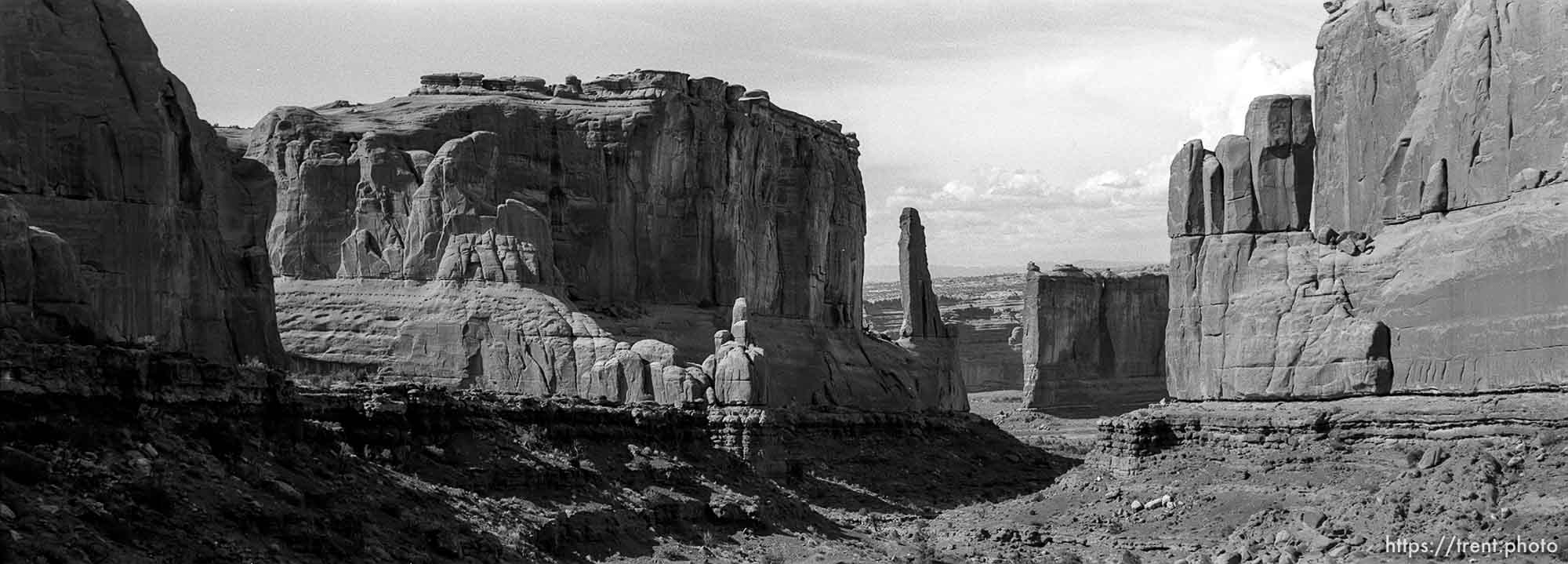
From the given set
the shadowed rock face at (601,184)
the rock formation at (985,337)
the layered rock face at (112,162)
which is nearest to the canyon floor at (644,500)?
the layered rock face at (112,162)

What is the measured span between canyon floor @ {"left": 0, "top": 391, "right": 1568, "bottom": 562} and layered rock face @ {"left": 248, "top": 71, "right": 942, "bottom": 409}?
619cm

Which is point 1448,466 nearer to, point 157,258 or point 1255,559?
point 1255,559

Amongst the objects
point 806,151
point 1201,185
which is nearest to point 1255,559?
point 1201,185

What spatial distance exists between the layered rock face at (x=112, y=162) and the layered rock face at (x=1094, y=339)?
72.6m

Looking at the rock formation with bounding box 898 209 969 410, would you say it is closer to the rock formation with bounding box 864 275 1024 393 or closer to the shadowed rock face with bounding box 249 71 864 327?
the shadowed rock face with bounding box 249 71 864 327

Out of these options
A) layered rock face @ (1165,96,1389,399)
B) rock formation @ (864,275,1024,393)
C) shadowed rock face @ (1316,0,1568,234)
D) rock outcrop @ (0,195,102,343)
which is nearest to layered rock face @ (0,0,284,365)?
rock outcrop @ (0,195,102,343)

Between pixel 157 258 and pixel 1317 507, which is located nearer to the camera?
pixel 157 258

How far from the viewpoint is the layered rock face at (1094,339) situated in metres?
112

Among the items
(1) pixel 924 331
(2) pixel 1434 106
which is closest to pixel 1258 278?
(2) pixel 1434 106

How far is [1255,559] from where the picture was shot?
51094 millimetres

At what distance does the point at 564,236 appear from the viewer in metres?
75.9

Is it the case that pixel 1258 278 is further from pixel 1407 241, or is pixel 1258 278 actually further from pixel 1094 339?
pixel 1094 339

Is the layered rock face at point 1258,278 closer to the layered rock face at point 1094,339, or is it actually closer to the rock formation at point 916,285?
the rock formation at point 916,285

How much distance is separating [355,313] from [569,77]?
50.9ft
